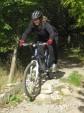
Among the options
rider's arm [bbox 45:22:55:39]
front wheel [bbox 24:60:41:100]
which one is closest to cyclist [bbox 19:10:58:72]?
rider's arm [bbox 45:22:55:39]

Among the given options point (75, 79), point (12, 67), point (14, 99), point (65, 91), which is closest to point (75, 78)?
point (75, 79)

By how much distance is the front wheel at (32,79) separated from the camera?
9578 millimetres

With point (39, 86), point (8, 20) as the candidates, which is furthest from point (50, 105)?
point (8, 20)

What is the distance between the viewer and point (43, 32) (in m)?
10.1

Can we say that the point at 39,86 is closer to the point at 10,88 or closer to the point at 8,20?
the point at 10,88

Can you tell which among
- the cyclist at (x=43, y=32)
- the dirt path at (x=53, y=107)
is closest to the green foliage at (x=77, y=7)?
the cyclist at (x=43, y=32)

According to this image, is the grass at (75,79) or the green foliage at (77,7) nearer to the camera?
the grass at (75,79)

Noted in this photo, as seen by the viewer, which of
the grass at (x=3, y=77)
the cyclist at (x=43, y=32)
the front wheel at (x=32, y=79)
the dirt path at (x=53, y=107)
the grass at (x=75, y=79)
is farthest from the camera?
the grass at (x=75, y=79)

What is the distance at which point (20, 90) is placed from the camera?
395 inches

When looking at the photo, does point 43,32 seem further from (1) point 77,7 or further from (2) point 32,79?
(1) point 77,7

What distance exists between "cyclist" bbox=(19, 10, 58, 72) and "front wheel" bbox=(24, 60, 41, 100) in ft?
2.03

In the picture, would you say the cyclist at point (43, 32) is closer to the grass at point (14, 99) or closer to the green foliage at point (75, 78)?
the green foliage at point (75, 78)

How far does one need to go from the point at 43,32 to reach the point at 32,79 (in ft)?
4.22

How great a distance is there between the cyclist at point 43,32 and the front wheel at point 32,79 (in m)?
0.62
